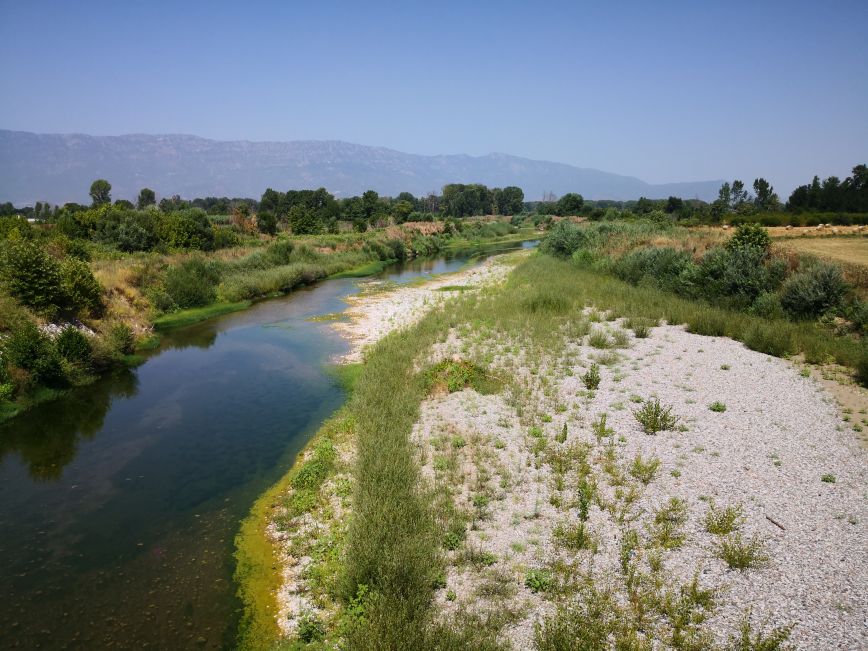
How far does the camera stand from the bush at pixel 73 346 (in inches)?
748

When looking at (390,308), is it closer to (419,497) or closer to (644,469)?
(419,497)

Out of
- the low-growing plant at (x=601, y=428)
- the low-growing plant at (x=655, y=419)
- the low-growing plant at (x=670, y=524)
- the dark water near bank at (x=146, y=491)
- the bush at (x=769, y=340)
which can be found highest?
the bush at (x=769, y=340)

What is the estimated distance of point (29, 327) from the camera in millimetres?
17875

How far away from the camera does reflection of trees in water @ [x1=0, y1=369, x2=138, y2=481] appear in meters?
13.8

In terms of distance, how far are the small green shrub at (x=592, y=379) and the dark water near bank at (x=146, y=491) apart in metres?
9.05

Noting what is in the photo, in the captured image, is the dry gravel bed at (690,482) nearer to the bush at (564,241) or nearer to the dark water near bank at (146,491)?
the dark water near bank at (146,491)

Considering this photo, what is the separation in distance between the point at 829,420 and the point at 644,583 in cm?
841

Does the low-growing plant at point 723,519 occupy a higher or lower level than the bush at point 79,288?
lower

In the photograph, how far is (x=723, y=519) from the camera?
8.47m

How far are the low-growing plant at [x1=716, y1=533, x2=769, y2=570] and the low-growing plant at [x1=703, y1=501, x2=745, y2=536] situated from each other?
0.17 metres

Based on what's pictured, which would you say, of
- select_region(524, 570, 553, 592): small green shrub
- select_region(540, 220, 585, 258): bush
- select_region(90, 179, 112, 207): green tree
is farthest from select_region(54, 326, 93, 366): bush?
select_region(90, 179, 112, 207): green tree

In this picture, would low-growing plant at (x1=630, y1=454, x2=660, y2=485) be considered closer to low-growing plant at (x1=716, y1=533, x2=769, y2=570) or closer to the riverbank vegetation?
low-growing plant at (x1=716, y1=533, x2=769, y2=570)

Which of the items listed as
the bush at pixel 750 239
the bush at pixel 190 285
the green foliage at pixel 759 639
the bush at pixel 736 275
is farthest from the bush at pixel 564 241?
the green foliage at pixel 759 639

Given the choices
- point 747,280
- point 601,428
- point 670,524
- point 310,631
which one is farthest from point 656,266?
point 310,631
